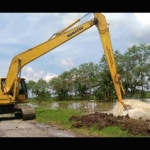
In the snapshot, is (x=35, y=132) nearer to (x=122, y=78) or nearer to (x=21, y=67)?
(x=21, y=67)

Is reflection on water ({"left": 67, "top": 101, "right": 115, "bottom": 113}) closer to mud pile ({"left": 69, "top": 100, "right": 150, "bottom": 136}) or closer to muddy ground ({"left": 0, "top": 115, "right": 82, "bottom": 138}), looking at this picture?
mud pile ({"left": 69, "top": 100, "right": 150, "bottom": 136})

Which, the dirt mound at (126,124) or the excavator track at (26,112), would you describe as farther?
the excavator track at (26,112)

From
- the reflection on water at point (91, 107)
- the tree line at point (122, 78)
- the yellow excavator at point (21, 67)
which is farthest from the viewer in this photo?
the tree line at point (122, 78)

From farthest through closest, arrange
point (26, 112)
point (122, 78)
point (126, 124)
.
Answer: point (122, 78), point (26, 112), point (126, 124)

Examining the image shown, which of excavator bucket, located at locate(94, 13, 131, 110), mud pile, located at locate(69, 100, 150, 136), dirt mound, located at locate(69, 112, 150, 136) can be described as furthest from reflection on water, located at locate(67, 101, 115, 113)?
dirt mound, located at locate(69, 112, 150, 136)

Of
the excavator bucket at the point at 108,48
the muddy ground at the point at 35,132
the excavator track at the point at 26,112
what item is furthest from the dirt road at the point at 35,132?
the excavator bucket at the point at 108,48

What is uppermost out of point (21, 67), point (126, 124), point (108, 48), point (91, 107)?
point (108, 48)

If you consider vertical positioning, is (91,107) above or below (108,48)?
below

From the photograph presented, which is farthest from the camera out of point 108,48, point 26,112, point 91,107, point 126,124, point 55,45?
point 91,107

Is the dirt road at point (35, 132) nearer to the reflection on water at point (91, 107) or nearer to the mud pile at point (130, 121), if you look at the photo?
the mud pile at point (130, 121)

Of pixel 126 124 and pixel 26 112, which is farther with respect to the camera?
pixel 26 112

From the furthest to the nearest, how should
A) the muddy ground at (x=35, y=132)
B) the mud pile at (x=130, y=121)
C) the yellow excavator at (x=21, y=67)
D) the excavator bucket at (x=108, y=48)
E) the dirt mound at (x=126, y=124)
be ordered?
1. the yellow excavator at (x=21, y=67)
2. the excavator bucket at (x=108, y=48)
3. the muddy ground at (x=35, y=132)
4. the mud pile at (x=130, y=121)
5. the dirt mound at (x=126, y=124)

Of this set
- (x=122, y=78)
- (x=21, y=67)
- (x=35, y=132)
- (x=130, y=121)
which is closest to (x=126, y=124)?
(x=130, y=121)
